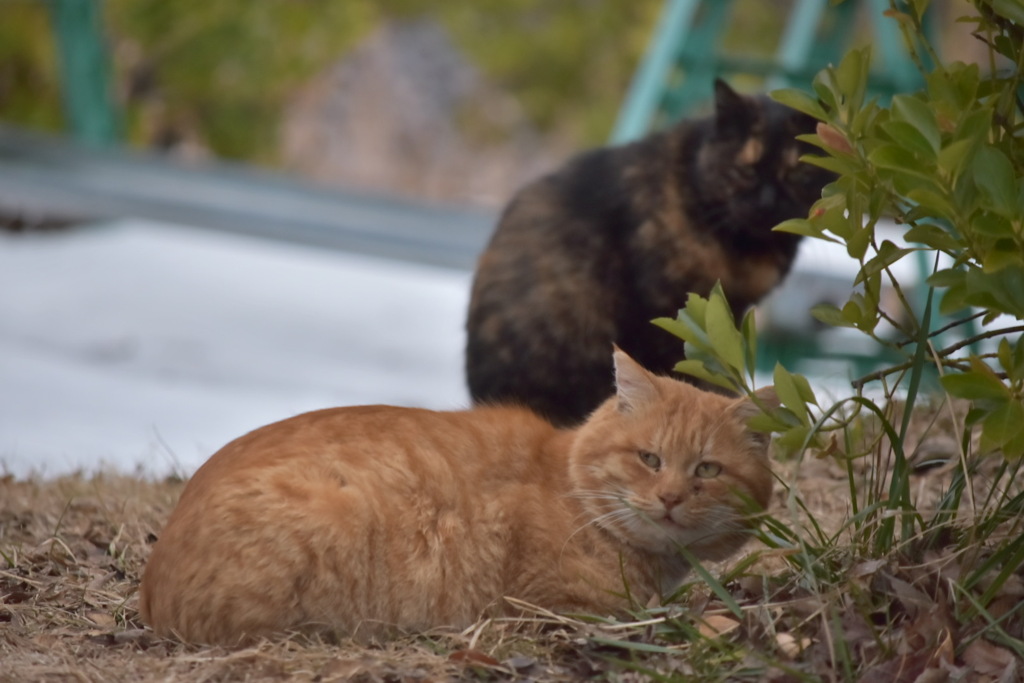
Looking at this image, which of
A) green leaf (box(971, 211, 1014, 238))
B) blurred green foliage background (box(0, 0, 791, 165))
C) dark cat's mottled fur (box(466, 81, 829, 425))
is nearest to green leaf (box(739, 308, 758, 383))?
green leaf (box(971, 211, 1014, 238))

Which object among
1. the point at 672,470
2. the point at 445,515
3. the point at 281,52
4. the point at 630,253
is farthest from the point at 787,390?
the point at 281,52

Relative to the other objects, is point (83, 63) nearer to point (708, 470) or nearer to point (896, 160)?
point (708, 470)

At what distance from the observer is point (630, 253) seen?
370 cm

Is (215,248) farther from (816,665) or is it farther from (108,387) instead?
(816,665)

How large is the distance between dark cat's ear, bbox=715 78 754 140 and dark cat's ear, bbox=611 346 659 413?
5.31 ft

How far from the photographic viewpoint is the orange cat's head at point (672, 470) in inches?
89.1

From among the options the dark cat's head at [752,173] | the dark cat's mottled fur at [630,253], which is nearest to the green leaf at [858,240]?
the dark cat's mottled fur at [630,253]

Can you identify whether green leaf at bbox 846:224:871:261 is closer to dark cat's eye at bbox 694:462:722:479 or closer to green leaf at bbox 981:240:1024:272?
green leaf at bbox 981:240:1024:272

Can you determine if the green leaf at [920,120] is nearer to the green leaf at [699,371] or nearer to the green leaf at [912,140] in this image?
the green leaf at [912,140]

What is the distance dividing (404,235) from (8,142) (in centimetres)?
A: 327

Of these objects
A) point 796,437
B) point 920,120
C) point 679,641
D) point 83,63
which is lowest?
point 679,641

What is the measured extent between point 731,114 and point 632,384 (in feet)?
5.48

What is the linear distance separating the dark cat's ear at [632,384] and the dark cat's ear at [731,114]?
1618mm

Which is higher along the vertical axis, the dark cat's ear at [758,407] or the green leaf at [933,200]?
the green leaf at [933,200]
